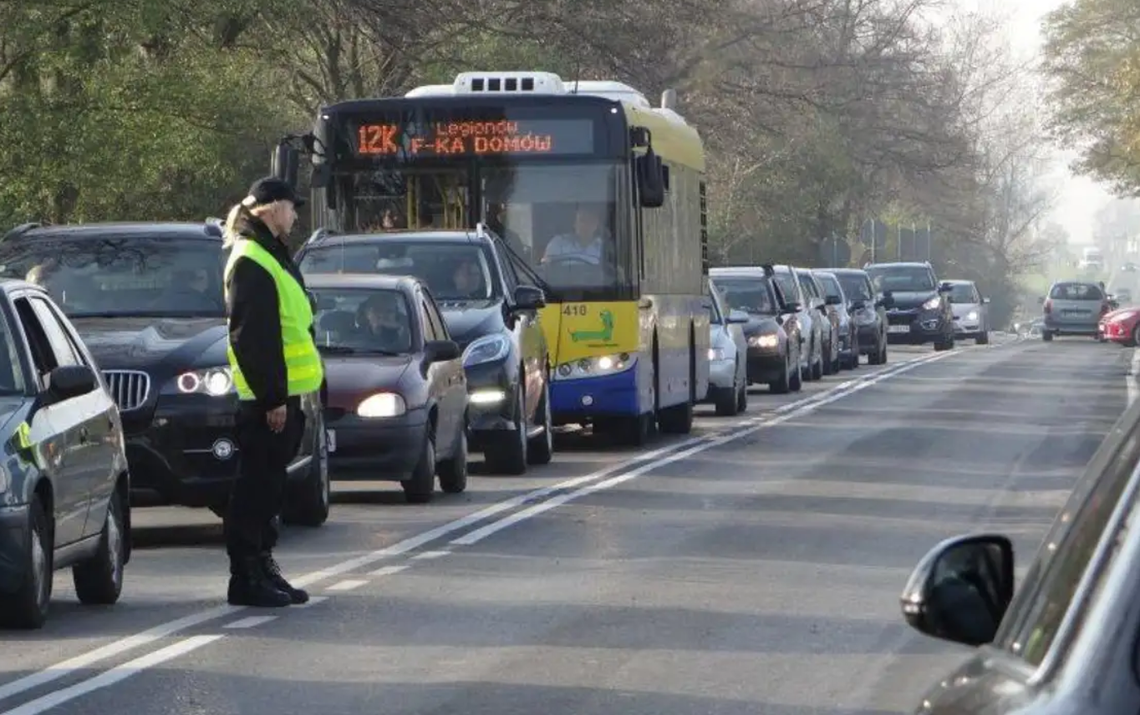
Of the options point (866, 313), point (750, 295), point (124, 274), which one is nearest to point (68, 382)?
point (124, 274)

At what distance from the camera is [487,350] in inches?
782

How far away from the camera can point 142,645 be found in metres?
10.4

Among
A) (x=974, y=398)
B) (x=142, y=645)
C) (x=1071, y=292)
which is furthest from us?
(x=1071, y=292)

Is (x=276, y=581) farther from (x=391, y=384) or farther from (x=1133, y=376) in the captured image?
(x=1133, y=376)

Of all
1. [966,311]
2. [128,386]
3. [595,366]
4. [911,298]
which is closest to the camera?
[128,386]

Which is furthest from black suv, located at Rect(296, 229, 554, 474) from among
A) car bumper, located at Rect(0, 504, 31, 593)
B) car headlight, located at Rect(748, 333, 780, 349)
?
car headlight, located at Rect(748, 333, 780, 349)

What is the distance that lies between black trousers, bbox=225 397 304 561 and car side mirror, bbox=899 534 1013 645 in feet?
27.6

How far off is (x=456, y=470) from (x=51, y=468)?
24.3 ft

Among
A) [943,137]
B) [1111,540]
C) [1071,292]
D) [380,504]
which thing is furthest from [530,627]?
[1071,292]

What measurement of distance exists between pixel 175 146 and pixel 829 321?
20.9m

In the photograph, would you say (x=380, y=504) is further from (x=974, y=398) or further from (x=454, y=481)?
(x=974, y=398)

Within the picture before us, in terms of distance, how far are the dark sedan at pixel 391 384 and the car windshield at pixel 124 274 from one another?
197 centimetres

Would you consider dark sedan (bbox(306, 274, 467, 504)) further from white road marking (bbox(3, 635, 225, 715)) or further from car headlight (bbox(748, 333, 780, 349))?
car headlight (bbox(748, 333, 780, 349))

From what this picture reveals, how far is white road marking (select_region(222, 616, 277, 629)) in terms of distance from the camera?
436 inches
